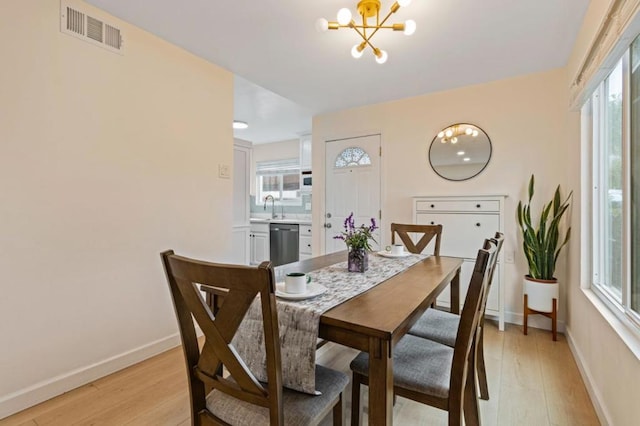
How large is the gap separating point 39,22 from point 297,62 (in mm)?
1614

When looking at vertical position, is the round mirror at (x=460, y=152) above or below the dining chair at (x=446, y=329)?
above

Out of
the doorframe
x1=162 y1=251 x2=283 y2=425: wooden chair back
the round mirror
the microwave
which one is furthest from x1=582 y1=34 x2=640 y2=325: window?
the microwave

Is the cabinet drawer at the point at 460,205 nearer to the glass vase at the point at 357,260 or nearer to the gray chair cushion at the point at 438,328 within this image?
the gray chair cushion at the point at 438,328

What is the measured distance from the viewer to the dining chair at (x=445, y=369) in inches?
42.9

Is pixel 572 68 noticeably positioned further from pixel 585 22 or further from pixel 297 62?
pixel 297 62

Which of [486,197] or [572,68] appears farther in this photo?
[486,197]

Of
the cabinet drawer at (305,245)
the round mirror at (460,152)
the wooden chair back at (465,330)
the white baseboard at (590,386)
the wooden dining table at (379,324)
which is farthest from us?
the cabinet drawer at (305,245)

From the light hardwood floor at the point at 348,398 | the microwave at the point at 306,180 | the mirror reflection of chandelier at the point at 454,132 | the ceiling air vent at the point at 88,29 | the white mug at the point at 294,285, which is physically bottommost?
the light hardwood floor at the point at 348,398

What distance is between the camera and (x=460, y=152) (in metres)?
3.10

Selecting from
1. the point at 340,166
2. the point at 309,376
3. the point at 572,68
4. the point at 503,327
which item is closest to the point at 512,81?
the point at 572,68

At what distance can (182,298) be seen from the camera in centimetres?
100

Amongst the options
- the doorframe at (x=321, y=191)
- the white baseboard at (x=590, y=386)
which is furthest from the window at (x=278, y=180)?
the white baseboard at (x=590, y=386)

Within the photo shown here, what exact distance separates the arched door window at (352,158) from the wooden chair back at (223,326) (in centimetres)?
300

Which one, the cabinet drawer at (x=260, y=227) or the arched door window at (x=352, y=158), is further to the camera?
the cabinet drawer at (x=260, y=227)
